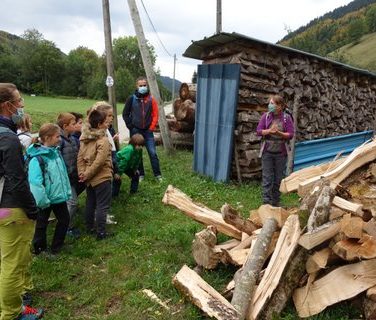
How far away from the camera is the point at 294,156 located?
339 inches

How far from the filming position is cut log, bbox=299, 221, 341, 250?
330 cm

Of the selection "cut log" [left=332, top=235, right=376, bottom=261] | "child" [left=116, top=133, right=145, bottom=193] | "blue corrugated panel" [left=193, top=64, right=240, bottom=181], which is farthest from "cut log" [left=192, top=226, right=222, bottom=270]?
"blue corrugated panel" [left=193, top=64, right=240, bottom=181]

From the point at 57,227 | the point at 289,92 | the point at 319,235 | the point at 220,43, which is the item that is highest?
the point at 220,43

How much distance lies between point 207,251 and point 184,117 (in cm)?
848

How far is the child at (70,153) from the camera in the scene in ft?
17.9

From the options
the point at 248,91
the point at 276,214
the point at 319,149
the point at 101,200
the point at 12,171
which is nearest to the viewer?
the point at 12,171

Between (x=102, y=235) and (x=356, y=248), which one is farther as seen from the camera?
(x=102, y=235)

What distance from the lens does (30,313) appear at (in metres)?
3.62

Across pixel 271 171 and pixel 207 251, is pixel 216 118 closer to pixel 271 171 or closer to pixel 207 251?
pixel 271 171

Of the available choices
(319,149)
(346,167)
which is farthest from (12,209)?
(319,149)

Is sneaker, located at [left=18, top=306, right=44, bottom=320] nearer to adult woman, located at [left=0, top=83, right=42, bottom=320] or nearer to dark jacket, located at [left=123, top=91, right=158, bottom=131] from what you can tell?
adult woman, located at [left=0, top=83, right=42, bottom=320]

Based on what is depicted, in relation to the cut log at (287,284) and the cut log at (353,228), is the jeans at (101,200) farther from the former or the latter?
the cut log at (353,228)

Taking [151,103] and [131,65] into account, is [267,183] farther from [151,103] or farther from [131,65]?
[131,65]

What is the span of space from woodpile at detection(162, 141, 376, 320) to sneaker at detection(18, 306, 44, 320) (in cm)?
127
